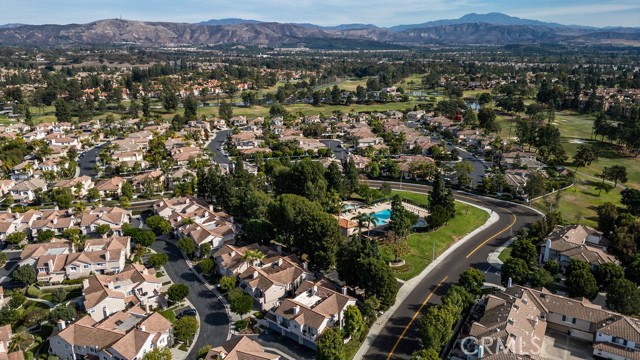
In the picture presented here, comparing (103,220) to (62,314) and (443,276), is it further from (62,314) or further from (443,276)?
(443,276)

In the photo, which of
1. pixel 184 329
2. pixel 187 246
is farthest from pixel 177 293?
pixel 187 246

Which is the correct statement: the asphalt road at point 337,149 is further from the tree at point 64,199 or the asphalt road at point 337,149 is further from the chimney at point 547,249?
the tree at point 64,199

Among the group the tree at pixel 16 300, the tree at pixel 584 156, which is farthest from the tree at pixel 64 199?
the tree at pixel 584 156

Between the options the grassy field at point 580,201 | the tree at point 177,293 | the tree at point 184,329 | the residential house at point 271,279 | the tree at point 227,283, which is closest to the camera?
the tree at point 184,329

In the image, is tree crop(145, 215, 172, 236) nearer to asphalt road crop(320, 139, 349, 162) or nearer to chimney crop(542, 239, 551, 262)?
asphalt road crop(320, 139, 349, 162)

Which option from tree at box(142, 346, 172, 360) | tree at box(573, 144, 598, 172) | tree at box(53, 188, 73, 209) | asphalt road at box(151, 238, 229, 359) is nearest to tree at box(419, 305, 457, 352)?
asphalt road at box(151, 238, 229, 359)
